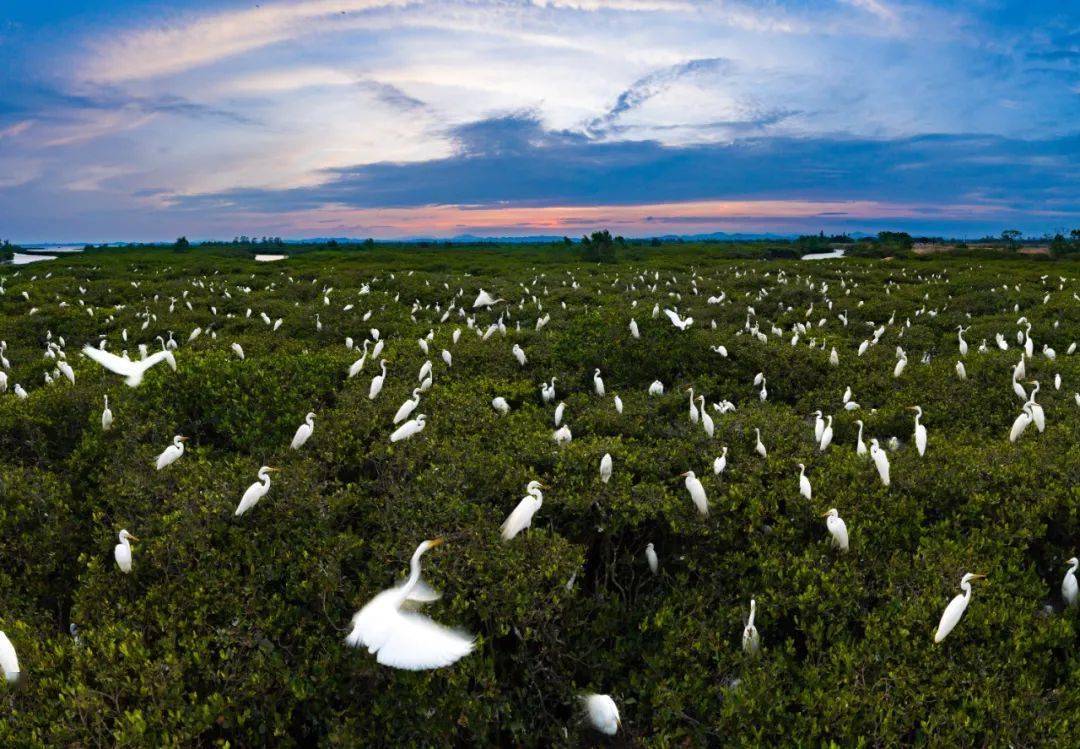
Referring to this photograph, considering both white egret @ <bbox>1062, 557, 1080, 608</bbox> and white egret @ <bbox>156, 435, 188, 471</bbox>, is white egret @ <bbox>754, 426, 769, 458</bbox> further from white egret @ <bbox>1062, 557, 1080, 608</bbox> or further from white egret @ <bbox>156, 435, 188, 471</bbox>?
white egret @ <bbox>156, 435, 188, 471</bbox>

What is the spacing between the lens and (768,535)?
673 cm

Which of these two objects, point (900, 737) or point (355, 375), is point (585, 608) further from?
point (355, 375)

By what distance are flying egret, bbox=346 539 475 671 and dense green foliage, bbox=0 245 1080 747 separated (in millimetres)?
644

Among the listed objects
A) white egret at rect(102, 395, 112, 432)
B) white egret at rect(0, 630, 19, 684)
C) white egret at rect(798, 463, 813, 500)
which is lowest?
white egret at rect(0, 630, 19, 684)

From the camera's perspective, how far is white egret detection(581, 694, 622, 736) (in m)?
4.84

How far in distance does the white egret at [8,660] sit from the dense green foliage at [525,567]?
0.42ft

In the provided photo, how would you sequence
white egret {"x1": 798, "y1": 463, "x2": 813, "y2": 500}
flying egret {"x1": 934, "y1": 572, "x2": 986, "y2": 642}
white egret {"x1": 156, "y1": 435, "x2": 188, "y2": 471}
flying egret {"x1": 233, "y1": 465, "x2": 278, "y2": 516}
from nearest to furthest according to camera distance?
flying egret {"x1": 934, "y1": 572, "x2": 986, "y2": 642}
flying egret {"x1": 233, "y1": 465, "x2": 278, "y2": 516}
white egret {"x1": 798, "y1": 463, "x2": 813, "y2": 500}
white egret {"x1": 156, "y1": 435, "x2": 188, "y2": 471}

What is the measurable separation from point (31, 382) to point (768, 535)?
14.8m

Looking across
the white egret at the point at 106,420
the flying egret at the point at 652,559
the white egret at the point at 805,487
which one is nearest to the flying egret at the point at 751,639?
the flying egret at the point at 652,559

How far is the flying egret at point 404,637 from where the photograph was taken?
4336 mm

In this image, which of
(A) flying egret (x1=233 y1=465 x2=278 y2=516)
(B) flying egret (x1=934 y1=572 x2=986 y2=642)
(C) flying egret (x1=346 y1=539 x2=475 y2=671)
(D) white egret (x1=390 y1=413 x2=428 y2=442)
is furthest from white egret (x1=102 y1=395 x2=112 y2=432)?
(B) flying egret (x1=934 y1=572 x2=986 y2=642)

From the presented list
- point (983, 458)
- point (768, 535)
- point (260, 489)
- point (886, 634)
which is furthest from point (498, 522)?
point (983, 458)

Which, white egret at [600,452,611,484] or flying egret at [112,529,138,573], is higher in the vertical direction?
white egret at [600,452,611,484]

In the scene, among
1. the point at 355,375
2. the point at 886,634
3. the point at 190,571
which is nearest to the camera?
the point at 886,634
